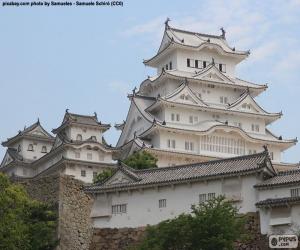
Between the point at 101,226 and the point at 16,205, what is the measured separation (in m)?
Answer: 5.34

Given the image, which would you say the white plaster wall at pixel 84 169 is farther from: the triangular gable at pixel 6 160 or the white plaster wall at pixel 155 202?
the white plaster wall at pixel 155 202

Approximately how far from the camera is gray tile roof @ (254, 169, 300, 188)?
29750mm

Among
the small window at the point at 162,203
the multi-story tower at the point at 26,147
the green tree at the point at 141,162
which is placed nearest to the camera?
the small window at the point at 162,203

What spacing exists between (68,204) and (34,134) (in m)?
36.4

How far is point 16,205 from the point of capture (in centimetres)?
3036

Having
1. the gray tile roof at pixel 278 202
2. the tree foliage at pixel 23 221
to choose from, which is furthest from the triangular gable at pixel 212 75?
the gray tile roof at pixel 278 202

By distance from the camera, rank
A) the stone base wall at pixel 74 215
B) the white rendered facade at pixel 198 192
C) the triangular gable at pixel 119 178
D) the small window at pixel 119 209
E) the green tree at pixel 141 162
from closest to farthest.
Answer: the white rendered facade at pixel 198 192 < the stone base wall at pixel 74 215 < the small window at pixel 119 209 < the triangular gable at pixel 119 178 < the green tree at pixel 141 162

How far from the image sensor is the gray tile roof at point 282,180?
29750 mm

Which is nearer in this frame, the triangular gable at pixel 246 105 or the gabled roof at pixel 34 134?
the triangular gable at pixel 246 105

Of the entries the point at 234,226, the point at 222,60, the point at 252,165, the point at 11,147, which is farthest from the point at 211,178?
the point at 11,147

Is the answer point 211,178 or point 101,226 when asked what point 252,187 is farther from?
point 101,226

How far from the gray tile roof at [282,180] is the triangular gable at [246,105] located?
103 ft

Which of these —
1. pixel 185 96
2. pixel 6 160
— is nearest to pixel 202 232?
pixel 185 96

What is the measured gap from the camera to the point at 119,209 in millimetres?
33875
